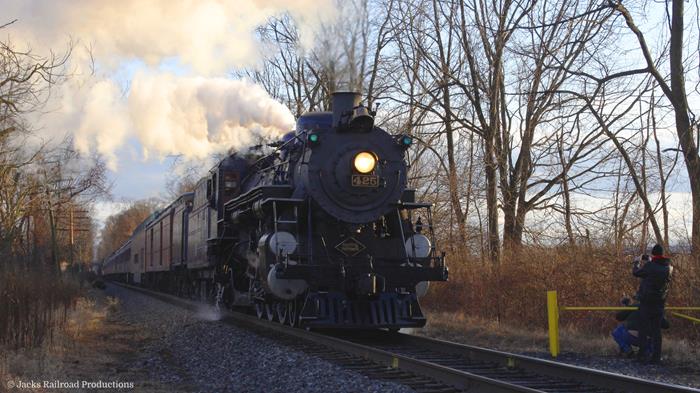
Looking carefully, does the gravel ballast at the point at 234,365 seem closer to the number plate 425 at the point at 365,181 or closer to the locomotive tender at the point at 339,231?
the locomotive tender at the point at 339,231

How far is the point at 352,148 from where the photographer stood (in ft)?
39.0

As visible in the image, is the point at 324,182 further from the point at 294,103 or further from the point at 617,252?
the point at 294,103

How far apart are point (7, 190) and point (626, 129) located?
19.5 m

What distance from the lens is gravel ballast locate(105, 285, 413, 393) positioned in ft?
25.0

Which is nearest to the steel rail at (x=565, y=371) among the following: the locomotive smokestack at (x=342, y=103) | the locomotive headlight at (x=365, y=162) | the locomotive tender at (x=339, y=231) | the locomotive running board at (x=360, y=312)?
the locomotive running board at (x=360, y=312)

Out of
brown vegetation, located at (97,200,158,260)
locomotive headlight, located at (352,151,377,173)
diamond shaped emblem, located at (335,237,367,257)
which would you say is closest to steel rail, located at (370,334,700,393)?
diamond shaped emblem, located at (335,237,367,257)

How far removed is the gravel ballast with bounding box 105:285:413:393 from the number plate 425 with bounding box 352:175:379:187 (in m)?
2.91

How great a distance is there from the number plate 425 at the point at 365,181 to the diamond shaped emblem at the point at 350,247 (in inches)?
38.1

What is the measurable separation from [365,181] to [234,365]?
3957 millimetres

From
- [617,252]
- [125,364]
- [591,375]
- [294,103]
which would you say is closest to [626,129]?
[617,252]

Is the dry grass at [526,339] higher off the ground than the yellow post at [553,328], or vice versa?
the yellow post at [553,328]

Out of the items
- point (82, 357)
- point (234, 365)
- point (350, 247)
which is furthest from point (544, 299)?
point (82, 357)

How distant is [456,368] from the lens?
8.59m

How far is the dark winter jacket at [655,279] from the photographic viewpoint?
9.31 m
